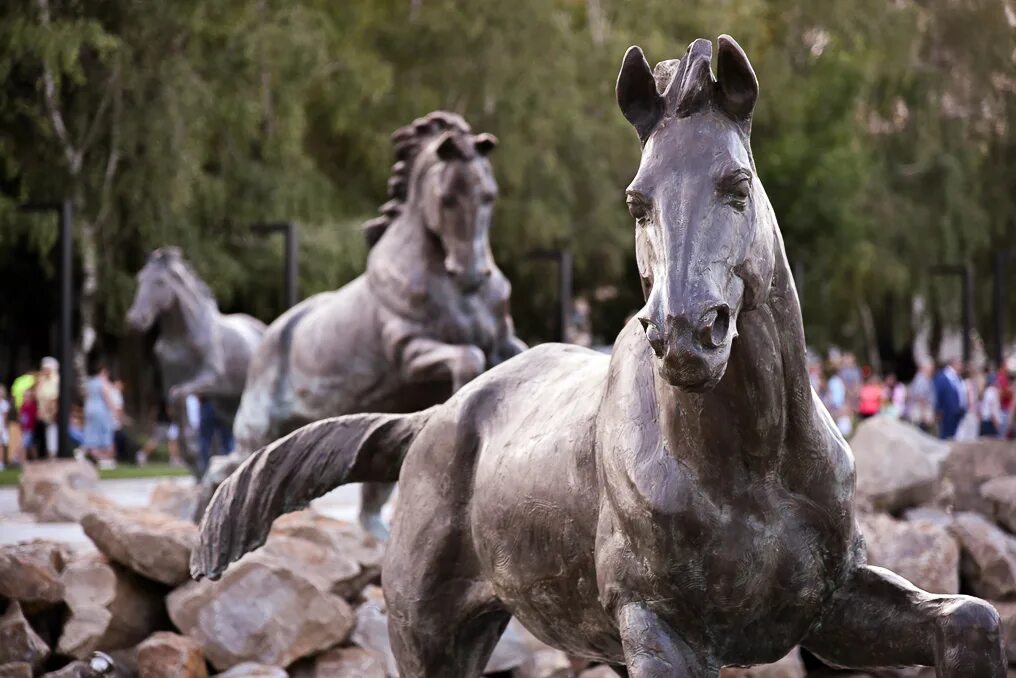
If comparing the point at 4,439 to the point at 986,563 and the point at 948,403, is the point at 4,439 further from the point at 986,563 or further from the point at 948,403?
the point at 986,563

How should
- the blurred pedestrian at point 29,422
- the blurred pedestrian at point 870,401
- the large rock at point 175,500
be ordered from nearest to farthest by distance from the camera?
the large rock at point 175,500
the blurred pedestrian at point 29,422
the blurred pedestrian at point 870,401

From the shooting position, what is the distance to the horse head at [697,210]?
3.01 m

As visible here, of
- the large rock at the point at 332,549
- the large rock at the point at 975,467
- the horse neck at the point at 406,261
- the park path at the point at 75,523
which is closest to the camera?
the large rock at the point at 332,549

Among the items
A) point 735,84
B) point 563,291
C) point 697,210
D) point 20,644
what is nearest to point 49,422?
point 563,291

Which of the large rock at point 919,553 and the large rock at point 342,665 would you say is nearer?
the large rock at point 342,665

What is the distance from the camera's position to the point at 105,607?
25.5 ft

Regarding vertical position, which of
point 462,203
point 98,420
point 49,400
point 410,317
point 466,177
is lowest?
point 98,420

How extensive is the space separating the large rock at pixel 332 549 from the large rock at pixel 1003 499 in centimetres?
560

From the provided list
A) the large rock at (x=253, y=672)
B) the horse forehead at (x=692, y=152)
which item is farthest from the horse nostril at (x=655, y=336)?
the large rock at (x=253, y=672)

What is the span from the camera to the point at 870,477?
1214 centimetres

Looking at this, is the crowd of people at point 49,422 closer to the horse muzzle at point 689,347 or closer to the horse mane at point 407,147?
the horse mane at point 407,147

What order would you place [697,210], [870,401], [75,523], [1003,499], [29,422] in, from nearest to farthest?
[697,210], [75,523], [1003,499], [29,422], [870,401]

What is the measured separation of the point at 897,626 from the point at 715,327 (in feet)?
3.77

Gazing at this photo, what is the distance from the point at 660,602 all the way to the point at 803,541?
362mm
